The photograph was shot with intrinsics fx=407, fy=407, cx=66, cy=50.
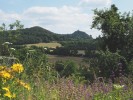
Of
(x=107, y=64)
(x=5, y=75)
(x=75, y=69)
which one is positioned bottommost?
(x=75, y=69)

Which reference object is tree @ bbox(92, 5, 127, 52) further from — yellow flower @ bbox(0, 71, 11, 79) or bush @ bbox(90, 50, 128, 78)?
yellow flower @ bbox(0, 71, 11, 79)

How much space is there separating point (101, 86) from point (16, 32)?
19.9 m

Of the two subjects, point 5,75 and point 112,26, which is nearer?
point 5,75

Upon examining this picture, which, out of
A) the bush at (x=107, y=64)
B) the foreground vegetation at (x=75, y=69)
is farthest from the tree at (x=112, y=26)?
the bush at (x=107, y=64)

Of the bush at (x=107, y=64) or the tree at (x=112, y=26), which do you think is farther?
the tree at (x=112, y=26)

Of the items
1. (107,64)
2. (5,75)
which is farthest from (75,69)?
(5,75)

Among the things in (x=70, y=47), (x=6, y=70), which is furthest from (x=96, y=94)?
(x=70, y=47)

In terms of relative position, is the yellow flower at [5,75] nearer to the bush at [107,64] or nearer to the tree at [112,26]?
the bush at [107,64]

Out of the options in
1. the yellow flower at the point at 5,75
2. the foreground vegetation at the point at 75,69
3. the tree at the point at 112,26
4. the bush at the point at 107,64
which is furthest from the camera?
the tree at the point at 112,26

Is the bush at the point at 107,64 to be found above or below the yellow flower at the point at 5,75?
below

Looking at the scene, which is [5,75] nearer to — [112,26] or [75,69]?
[75,69]

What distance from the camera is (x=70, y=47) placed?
218 ft

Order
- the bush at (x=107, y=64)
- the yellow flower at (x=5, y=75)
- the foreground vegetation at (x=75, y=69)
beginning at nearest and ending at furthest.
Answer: the yellow flower at (x=5, y=75) → the foreground vegetation at (x=75, y=69) → the bush at (x=107, y=64)

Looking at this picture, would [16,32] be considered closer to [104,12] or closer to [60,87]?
[104,12]
